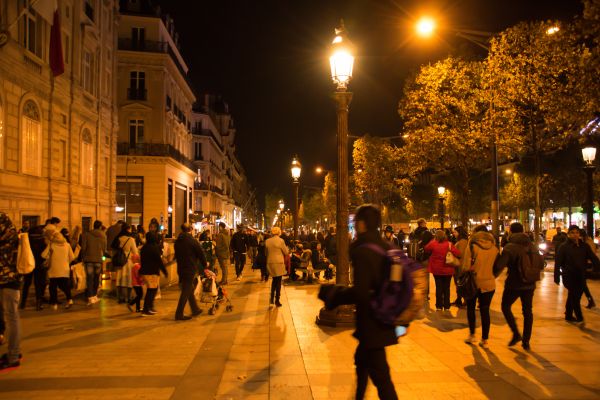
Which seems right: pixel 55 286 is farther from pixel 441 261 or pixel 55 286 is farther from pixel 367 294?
pixel 367 294

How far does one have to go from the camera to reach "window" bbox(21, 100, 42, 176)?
18781 millimetres

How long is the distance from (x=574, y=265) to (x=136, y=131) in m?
36.2

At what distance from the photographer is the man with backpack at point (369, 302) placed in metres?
4.31

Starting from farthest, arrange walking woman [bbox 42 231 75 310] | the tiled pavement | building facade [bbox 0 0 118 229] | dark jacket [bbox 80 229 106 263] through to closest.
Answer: building facade [bbox 0 0 118 229] → dark jacket [bbox 80 229 106 263] → walking woman [bbox 42 231 75 310] → the tiled pavement

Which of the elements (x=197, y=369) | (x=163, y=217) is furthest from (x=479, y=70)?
(x=163, y=217)

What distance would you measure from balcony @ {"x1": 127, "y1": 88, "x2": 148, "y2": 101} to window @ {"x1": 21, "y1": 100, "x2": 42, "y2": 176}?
881 inches

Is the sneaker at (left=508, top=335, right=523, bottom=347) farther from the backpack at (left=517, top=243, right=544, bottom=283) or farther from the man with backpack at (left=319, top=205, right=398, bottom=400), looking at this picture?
the man with backpack at (left=319, top=205, right=398, bottom=400)

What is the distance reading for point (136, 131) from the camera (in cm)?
4166

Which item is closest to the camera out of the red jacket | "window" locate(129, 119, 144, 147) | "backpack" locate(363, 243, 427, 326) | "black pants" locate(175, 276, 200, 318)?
"backpack" locate(363, 243, 427, 326)

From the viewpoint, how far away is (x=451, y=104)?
2339 cm

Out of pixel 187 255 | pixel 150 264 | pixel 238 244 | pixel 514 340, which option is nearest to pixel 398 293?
pixel 514 340

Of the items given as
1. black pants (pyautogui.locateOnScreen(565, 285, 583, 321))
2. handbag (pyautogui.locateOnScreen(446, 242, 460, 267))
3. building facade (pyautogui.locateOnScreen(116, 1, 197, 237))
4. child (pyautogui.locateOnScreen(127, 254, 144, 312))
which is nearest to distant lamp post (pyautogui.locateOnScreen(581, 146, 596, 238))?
black pants (pyautogui.locateOnScreen(565, 285, 583, 321))

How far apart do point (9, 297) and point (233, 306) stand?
6.24m

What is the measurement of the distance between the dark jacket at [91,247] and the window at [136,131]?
29.9m
